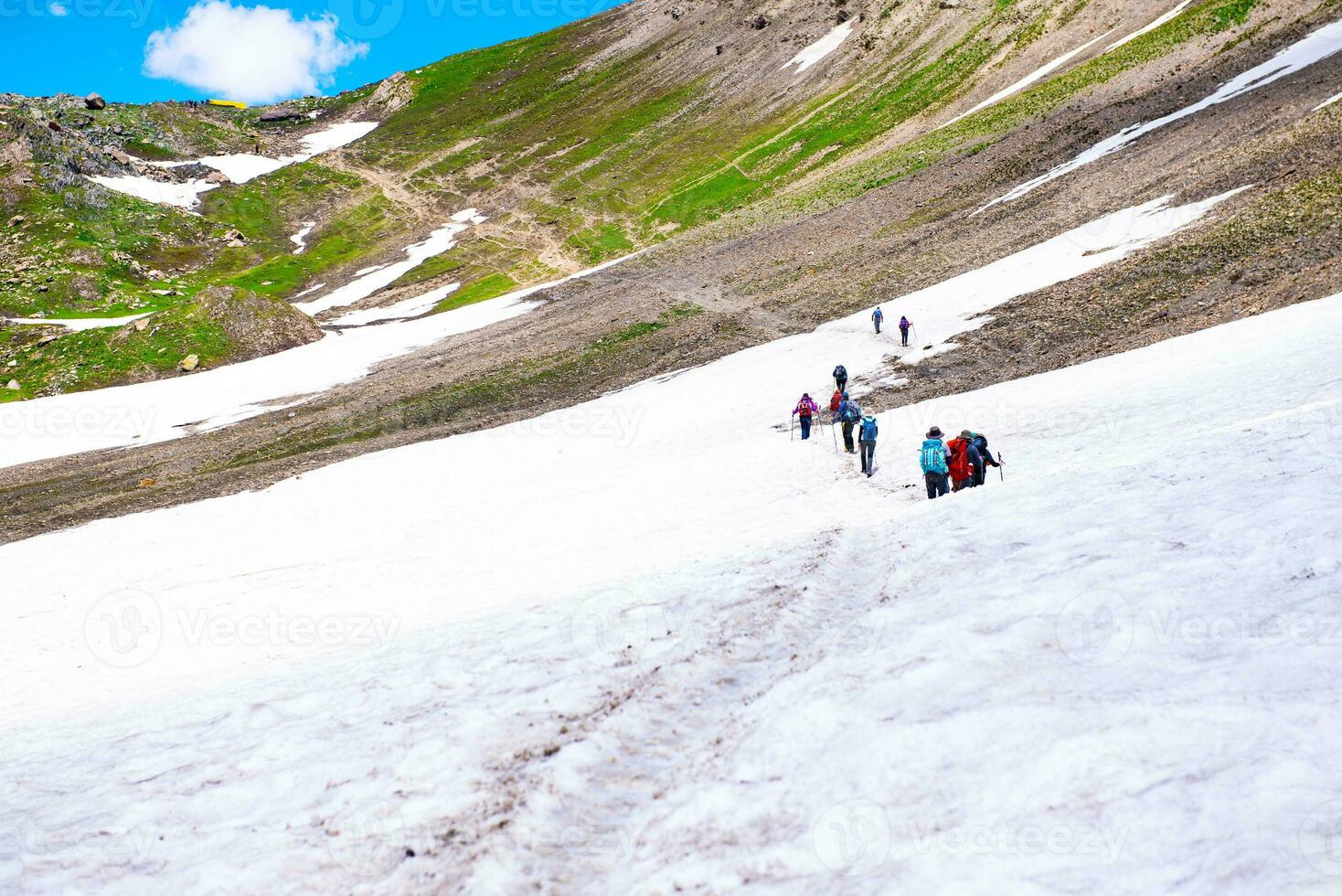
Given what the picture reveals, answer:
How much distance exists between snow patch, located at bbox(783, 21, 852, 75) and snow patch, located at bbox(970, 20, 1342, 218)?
75.1m

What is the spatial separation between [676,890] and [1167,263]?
34727 mm

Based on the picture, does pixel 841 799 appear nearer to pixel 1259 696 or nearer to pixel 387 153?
pixel 1259 696

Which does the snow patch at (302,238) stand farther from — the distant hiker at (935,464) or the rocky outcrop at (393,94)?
the distant hiker at (935,464)

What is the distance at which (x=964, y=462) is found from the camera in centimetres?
1717

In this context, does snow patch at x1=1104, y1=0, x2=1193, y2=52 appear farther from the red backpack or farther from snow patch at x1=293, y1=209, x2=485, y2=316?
snow patch at x1=293, y1=209, x2=485, y2=316

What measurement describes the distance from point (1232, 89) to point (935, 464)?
54.3 metres

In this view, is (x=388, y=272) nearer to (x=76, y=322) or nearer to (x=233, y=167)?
(x=76, y=322)

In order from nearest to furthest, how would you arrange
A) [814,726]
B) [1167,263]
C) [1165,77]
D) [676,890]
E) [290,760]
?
[676,890] → [814,726] → [290,760] → [1167,263] → [1165,77]

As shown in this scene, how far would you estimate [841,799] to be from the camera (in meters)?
7.09

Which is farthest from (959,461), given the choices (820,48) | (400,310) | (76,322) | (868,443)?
(820,48)

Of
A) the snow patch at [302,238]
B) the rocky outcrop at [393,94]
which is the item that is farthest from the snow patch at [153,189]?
the rocky outcrop at [393,94]

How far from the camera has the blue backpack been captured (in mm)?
17062

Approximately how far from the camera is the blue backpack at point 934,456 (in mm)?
17062

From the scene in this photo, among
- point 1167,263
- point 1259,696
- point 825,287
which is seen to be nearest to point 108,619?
point 1259,696
